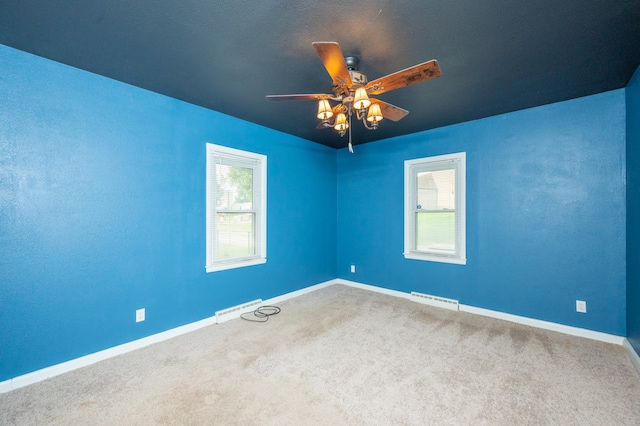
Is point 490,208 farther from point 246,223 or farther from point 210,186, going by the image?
point 210,186

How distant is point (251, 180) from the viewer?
3.94m

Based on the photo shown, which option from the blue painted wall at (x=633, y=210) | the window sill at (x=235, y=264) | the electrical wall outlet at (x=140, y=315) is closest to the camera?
the blue painted wall at (x=633, y=210)

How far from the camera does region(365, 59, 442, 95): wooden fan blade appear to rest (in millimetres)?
1710

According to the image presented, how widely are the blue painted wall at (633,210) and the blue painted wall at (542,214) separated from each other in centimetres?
13

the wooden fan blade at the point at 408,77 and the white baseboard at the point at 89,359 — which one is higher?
the wooden fan blade at the point at 408,77

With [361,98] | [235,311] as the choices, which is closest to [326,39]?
[361,98]

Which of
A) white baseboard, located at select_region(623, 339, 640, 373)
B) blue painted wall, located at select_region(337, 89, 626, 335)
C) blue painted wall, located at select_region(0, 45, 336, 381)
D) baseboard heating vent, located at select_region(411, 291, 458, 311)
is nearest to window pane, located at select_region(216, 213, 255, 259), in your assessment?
blue painted wall, located at select_region(0, 45, 336, 381)

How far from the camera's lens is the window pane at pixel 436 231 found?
4039mm

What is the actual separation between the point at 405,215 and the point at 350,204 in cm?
113

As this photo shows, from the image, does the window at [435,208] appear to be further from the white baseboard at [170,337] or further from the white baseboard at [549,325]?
the white baseboard at [170,337]

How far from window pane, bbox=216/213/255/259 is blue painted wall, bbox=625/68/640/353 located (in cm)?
418

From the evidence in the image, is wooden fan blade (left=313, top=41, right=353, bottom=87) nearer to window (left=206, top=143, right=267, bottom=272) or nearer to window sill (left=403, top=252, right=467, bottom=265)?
window (left=206, top=143, right=267, bottom=272)

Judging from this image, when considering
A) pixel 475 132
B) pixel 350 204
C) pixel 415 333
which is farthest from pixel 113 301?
pixel 475 132

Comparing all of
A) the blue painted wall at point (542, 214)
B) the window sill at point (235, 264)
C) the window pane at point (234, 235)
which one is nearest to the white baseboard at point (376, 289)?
the blue painted wall at point (542, 214)
